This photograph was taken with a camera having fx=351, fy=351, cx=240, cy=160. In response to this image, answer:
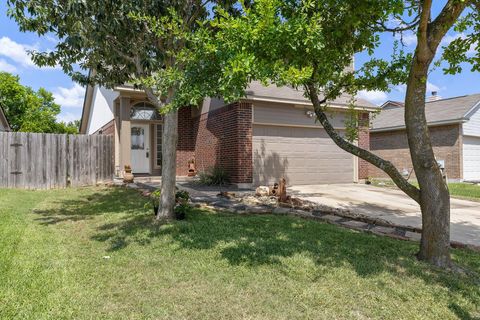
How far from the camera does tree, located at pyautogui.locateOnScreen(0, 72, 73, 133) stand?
1245 inches

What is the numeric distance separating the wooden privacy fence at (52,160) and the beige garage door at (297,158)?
5.65 metres

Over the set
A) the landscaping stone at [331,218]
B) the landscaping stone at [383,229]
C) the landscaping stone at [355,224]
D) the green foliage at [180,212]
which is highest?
the green foliage at [180,212]

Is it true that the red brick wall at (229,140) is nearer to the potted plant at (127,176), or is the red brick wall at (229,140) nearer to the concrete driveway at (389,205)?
the concrete driveway at (389,205)

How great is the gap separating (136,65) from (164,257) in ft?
12.8

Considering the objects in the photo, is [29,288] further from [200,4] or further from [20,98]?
[20,98]

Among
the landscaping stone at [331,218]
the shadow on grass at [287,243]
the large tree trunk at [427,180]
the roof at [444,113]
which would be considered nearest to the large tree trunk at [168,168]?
the shadow on grass at [287,243]

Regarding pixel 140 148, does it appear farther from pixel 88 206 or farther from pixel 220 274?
pixel 220 274

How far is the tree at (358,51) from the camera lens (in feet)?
12.1

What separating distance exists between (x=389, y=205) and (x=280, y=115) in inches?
190

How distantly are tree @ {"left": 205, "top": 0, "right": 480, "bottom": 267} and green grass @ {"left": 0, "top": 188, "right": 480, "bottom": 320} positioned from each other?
2.93ft

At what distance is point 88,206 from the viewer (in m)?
8.25

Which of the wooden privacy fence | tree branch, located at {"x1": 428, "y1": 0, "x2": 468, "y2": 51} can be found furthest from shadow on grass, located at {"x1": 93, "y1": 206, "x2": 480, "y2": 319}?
the wooden privacy fence

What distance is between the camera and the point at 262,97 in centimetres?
1145

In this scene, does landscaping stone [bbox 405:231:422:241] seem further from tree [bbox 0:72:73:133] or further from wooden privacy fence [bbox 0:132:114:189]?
tree [bbox 0:72:73:133]
